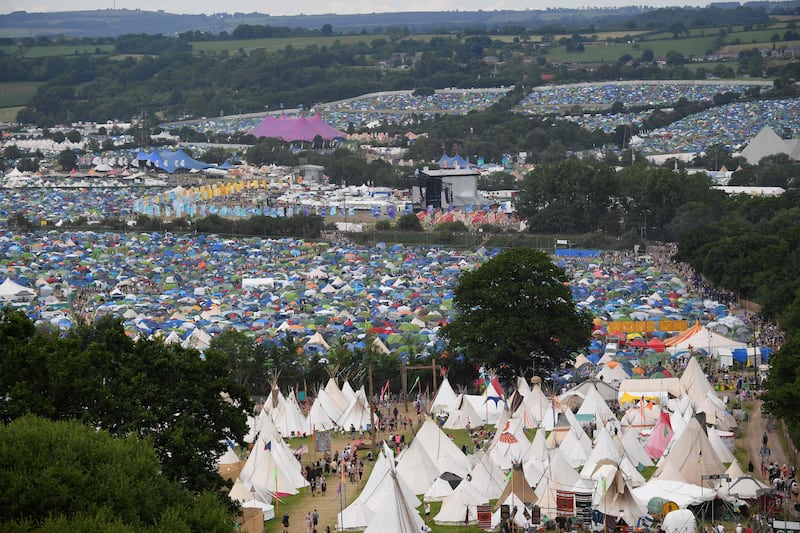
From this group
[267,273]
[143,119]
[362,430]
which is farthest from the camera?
[143,119]

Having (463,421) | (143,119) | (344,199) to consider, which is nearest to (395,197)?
(344,199)

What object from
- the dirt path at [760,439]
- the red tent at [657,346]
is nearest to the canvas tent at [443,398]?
the dirt path at [760,439]

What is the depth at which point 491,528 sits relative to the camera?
928 inches

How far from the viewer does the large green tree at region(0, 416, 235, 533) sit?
1559 centimetres

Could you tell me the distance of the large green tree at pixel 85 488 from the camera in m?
15.6

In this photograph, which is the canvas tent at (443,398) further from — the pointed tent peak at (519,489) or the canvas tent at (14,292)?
the canvas tent at (14,292)

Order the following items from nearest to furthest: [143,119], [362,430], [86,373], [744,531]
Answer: [86,373]
[744,531]
[362,430]
[143,119]

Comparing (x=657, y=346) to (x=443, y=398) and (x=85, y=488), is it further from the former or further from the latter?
(x=85, y=488)

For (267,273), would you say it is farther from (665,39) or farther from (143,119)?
(665,39)

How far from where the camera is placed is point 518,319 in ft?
116

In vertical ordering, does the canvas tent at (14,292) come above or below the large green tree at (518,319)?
below

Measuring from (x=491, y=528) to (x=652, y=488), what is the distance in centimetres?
266

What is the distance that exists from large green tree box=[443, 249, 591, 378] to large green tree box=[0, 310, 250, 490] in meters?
13.8

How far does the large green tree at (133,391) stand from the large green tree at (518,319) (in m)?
13.8
